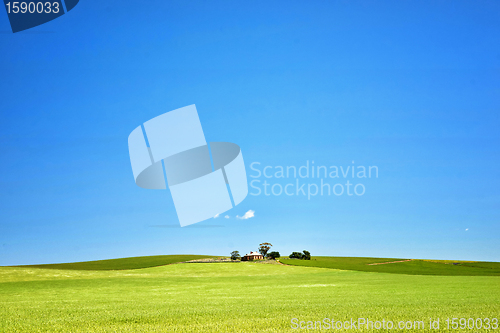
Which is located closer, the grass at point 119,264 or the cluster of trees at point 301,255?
the grass at point 119,264

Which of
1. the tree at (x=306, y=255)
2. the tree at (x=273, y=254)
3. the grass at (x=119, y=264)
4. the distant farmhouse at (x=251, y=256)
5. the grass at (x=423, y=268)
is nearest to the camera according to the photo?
the grass at (x=423, y=268)

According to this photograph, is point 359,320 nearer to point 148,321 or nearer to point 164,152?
point 148,321

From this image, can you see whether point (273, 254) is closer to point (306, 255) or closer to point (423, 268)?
point (306, 255)

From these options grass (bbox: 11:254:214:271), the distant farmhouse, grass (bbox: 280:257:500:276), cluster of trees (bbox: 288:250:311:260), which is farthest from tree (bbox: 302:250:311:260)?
grass (bbox: 11:254:214:271)

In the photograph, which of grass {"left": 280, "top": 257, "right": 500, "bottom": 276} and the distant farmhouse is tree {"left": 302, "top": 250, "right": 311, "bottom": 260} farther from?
grass {"left": 280, "top": 257, "right": 500, "bottom": 276}

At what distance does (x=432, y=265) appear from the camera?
8594 cm

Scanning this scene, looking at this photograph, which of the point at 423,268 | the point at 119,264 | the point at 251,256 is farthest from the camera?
the point at 251,256

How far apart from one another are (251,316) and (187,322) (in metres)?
2.43

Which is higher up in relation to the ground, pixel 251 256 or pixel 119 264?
pixel 251 256

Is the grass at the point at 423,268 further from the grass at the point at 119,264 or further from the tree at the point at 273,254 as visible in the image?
the grass at the point at 119,264

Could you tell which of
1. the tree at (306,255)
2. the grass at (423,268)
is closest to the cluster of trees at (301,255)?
the tree at (306,255)

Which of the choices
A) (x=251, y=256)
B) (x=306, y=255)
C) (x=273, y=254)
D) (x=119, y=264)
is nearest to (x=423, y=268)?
(x=306, y=255)

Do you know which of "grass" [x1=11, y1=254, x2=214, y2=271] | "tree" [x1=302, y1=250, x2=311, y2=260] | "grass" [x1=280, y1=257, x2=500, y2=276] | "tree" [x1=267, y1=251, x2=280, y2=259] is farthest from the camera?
"tree" [x1=267, y1=251, x2=280, y2=259]

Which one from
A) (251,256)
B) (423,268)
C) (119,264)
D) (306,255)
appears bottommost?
(119,264)
